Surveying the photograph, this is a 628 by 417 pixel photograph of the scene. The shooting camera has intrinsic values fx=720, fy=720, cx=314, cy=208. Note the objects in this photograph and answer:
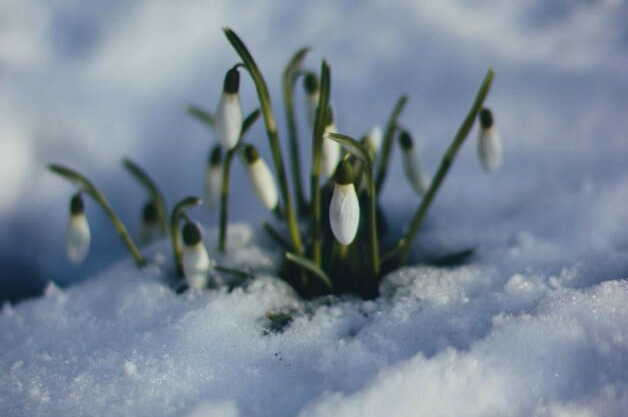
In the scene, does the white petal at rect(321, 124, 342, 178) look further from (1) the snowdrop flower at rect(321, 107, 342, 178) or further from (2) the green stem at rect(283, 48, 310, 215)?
(2) the green stem at rect(283, 48, 310, 215)

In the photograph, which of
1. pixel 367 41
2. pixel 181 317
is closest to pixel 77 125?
pixel 367 41

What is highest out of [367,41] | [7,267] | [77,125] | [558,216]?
[367,41]

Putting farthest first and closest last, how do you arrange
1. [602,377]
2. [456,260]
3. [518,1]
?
[518,1] < [456,260] < [602,377]

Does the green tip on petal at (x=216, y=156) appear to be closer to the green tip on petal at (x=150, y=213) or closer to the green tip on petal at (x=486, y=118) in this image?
the green tip on petal at (x=150, y=213)

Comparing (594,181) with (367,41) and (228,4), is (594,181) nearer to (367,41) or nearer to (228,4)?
(367,41)

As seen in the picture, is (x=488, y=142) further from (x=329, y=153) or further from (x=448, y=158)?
(x=329, y=153)

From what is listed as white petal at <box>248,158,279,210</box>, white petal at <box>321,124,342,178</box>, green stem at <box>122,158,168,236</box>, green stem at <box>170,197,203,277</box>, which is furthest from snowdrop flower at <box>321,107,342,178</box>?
green stem at <box>122,158,168,236</box>

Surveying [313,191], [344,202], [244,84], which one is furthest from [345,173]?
[244,84]

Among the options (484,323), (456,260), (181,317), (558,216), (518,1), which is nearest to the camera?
(484,323)
